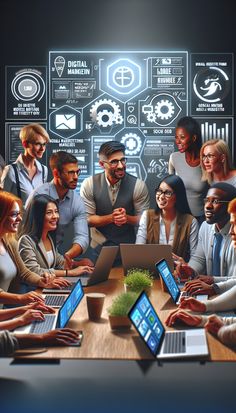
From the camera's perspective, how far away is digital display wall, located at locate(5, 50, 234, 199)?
18.4 ft

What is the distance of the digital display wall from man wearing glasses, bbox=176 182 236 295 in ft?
1.70

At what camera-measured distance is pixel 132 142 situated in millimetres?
5676

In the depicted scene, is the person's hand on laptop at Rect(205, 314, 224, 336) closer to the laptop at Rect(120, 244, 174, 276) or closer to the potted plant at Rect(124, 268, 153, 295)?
the potted plant at Rect(124, 268, 153, 295)

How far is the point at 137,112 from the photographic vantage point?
566cm

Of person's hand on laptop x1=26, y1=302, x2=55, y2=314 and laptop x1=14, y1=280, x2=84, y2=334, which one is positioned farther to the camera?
person's hand on laptop x1=26, y1=302, x2=55, y2=314

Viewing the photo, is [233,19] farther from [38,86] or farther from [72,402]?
[72,402]

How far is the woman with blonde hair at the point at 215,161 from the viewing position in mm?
5543

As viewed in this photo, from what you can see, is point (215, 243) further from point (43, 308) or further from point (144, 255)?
point (43, 308)

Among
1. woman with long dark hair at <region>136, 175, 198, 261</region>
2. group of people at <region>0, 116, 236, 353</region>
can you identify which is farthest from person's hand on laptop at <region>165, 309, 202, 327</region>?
woman with long dark hair at <region>136, 175, 198, 261</region>

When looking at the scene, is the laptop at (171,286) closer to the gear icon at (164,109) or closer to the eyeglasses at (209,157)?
the eyeglasses at (209,157)

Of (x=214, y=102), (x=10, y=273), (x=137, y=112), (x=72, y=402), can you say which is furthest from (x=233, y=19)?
(x=72, y=402)

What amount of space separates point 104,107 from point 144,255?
5.50ft

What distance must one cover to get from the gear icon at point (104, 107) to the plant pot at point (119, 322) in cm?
288

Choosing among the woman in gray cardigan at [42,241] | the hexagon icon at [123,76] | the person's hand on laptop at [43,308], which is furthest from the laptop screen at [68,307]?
the hexagon icon at [123,76]
